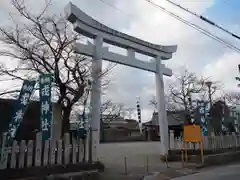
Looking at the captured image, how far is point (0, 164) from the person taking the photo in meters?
10.7

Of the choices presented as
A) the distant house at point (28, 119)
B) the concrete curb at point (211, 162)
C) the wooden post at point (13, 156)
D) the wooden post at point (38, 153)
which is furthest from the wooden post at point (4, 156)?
the concrete curb at point (211, 162)

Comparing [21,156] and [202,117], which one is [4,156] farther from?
[202,117]

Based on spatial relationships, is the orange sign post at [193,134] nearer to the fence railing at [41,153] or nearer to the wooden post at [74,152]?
the fence railing at [41,153]

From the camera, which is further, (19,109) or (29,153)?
(19,109)

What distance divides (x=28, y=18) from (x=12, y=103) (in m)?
4.42

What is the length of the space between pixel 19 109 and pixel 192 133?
36.4 feet

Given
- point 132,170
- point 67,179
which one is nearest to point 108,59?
point 132,170

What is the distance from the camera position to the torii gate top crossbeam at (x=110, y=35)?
1585cm

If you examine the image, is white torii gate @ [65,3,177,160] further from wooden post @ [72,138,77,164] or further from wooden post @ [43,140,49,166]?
wooden post @ [43,140,49,166]

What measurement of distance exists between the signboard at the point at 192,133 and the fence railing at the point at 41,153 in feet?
25.3

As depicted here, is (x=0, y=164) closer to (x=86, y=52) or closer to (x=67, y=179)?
(x=67, y=179)

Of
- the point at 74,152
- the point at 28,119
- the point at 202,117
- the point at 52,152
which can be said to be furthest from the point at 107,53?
the point at 202,117

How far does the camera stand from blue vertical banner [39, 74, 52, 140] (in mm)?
12133

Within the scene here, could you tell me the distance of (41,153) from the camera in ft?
39.1
